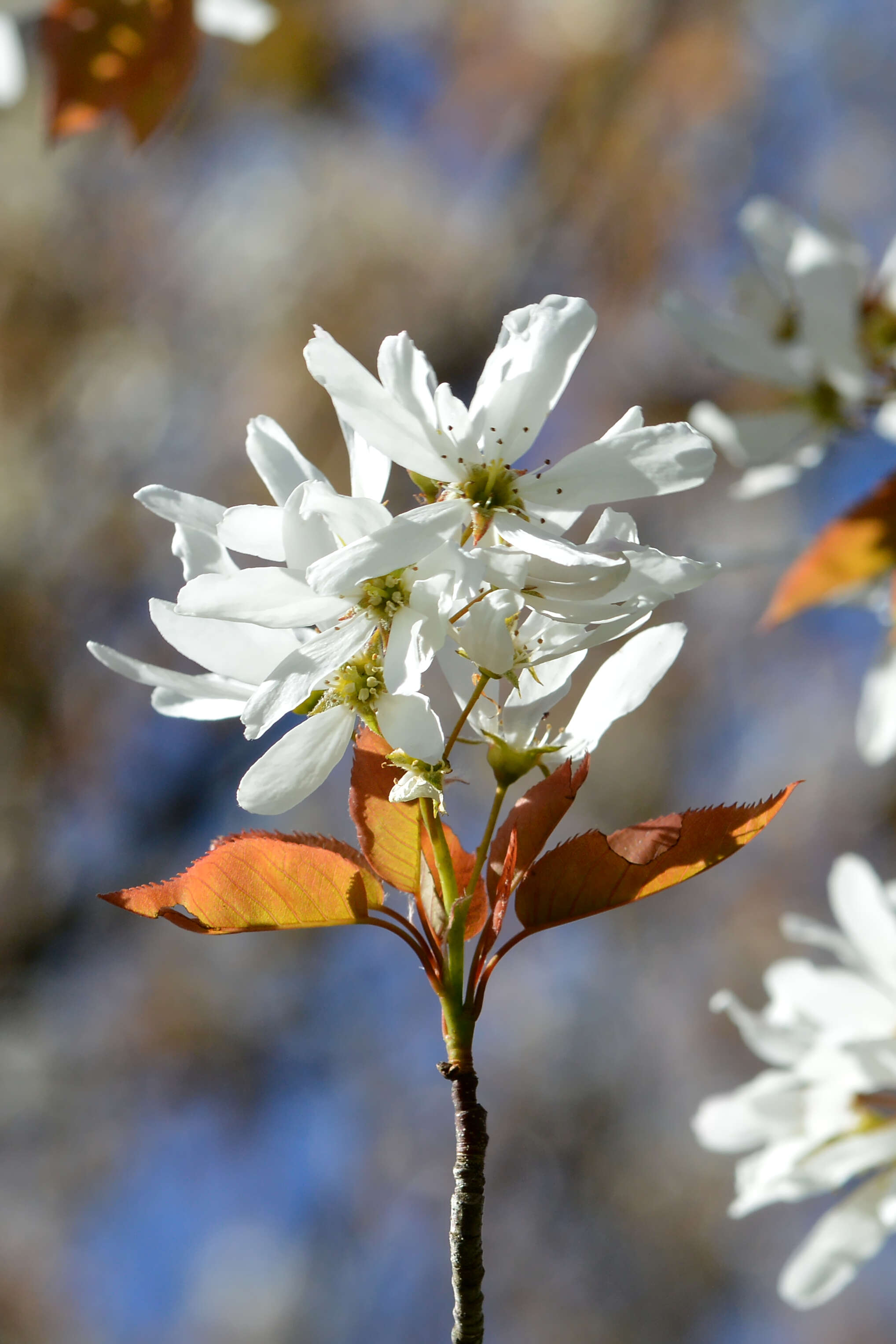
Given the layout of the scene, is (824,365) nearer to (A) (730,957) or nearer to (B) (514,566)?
(B) (514,566)

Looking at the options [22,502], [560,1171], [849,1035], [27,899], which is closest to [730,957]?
[560,1171]

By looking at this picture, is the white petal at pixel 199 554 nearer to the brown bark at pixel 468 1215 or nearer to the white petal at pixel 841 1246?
the brown bark at pixel 468 1215

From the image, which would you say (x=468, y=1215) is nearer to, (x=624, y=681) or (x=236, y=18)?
(x=624, y=681)

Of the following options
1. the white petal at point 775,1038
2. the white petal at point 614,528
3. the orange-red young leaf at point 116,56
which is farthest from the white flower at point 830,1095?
the orange-red young leaf at point 116,56

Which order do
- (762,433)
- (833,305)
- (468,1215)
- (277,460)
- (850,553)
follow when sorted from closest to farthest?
→ (468,1215), (277,460), (850,553), (833,305), (762,433)

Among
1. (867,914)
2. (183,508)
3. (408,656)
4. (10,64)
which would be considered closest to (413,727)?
(408,656)

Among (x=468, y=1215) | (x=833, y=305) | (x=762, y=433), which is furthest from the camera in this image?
(x=762, y=433)
